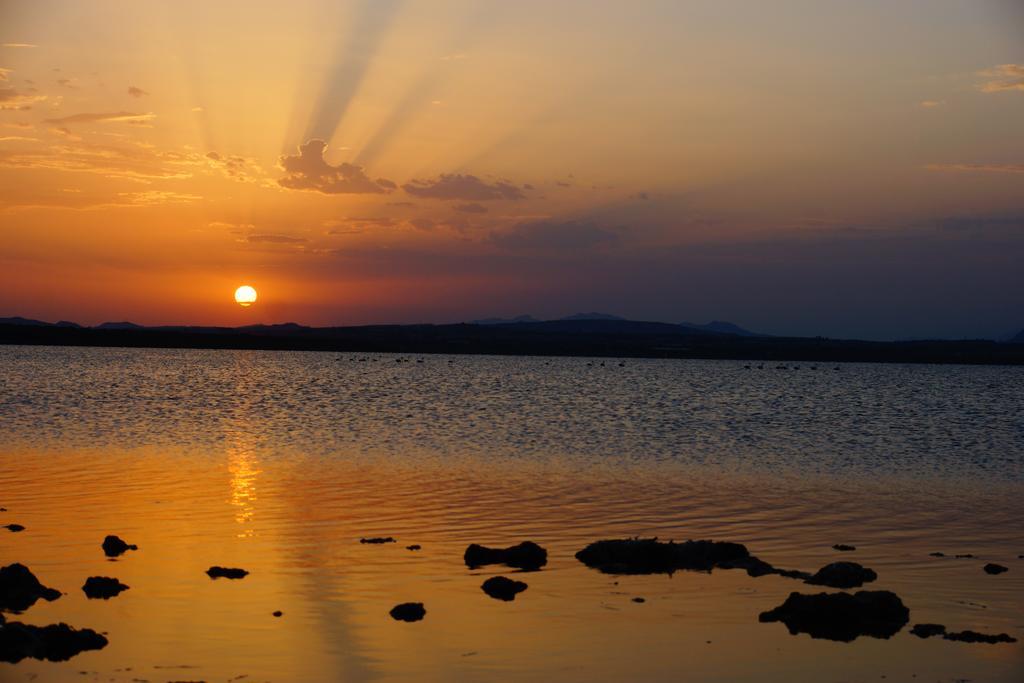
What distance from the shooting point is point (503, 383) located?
126 m

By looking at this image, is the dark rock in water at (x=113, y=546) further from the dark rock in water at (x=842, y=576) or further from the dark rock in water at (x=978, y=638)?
the dark rock in water at (x=978, y=638)

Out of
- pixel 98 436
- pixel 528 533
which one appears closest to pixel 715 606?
pixel 528 533

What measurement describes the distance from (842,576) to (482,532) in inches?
394

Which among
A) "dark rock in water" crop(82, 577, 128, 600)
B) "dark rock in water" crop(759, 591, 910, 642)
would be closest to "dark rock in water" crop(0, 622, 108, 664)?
"dark rock in water" crop(82, 577, 128, 600)

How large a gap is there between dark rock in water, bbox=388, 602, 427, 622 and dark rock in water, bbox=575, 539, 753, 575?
560 centimetres

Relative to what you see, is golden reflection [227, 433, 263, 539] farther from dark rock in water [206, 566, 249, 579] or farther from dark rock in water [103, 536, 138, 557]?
dark rock in water [206, 566, 249, 579]

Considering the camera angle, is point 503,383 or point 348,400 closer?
point 348,400

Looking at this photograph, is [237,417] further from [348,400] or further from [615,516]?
[615,516]

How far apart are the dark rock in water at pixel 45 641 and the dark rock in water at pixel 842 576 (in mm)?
14206

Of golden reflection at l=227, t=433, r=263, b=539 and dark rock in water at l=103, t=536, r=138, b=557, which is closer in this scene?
dark rock in water at l=103, t=536, r=138, b=557

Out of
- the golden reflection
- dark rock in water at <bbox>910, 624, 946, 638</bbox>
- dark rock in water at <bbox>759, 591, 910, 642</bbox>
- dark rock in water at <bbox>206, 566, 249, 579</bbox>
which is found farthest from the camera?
the golden reflection

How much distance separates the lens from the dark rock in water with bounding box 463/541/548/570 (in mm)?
23750

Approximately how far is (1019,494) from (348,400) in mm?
57985

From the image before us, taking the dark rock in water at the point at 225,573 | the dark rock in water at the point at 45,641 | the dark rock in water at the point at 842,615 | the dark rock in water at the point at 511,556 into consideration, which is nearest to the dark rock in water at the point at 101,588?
the dark rock in water at the point at 225,573
